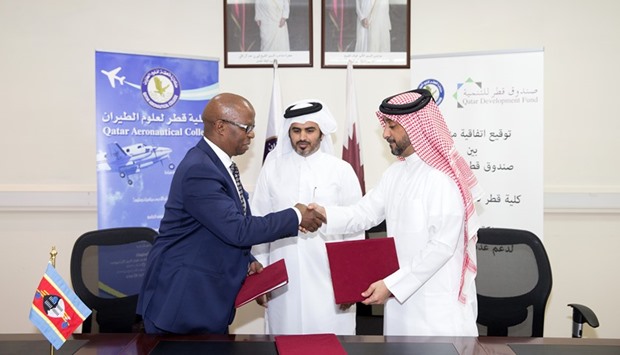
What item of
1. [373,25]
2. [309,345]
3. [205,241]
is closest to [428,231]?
[309,345]

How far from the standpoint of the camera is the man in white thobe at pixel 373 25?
4379 mm

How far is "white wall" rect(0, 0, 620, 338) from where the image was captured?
4.34 metres

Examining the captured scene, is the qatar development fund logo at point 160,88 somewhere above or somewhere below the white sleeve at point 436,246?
above

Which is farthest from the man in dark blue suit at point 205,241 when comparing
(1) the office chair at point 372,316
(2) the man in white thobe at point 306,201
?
(1) the office chair at point 372,316

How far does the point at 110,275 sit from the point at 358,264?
4.26 ft

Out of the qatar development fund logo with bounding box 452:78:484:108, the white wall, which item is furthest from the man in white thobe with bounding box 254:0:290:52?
the qatar development fund logo with bounding box 452:78:484:108

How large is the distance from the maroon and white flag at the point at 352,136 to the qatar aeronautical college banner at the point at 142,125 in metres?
1.01

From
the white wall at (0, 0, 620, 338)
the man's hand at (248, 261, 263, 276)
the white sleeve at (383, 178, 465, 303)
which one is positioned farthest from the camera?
the white wall at (0, 0, 620, 338)

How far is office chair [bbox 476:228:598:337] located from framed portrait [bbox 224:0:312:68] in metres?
2.29

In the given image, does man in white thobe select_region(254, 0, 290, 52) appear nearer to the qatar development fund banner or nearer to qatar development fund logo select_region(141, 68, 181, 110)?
the qatar development fund banner

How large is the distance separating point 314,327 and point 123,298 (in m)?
1.11

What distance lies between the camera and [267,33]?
441cm

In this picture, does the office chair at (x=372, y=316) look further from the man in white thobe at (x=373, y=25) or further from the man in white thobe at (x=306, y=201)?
the man in white thobe at (x=373, y=25)

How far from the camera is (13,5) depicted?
433cm
